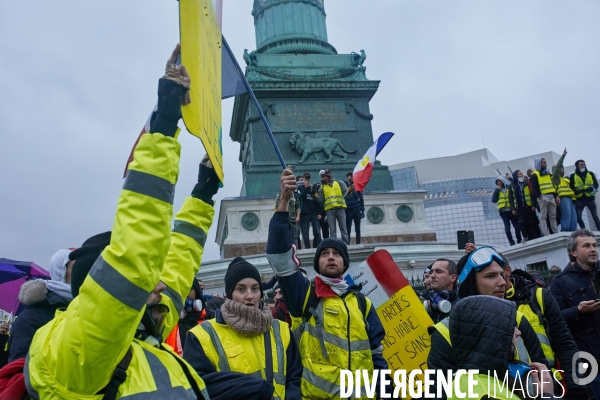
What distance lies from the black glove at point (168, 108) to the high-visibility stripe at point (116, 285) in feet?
1.66

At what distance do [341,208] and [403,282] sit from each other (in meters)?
9.38

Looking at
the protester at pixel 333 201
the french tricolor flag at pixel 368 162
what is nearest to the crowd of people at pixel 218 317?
the french tricolor flag at pixel 368 162

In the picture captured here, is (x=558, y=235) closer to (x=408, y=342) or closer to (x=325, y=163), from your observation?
(x=325, y=163)

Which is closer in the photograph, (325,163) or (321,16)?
(325,163)

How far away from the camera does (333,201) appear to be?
1447 cm

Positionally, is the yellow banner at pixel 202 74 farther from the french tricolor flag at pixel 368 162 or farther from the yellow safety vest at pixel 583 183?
the yellow safety vest at pixel 583 183

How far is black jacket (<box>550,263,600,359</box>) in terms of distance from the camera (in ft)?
16.1

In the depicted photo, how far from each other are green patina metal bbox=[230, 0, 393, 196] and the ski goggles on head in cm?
1614

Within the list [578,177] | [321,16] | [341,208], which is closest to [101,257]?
[341,208]

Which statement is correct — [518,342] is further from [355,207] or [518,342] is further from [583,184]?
[583,184]

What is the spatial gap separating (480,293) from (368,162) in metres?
9.59

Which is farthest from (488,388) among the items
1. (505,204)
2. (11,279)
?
(505,204)

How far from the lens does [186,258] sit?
2.68 metres

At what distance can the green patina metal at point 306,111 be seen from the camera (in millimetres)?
20203
